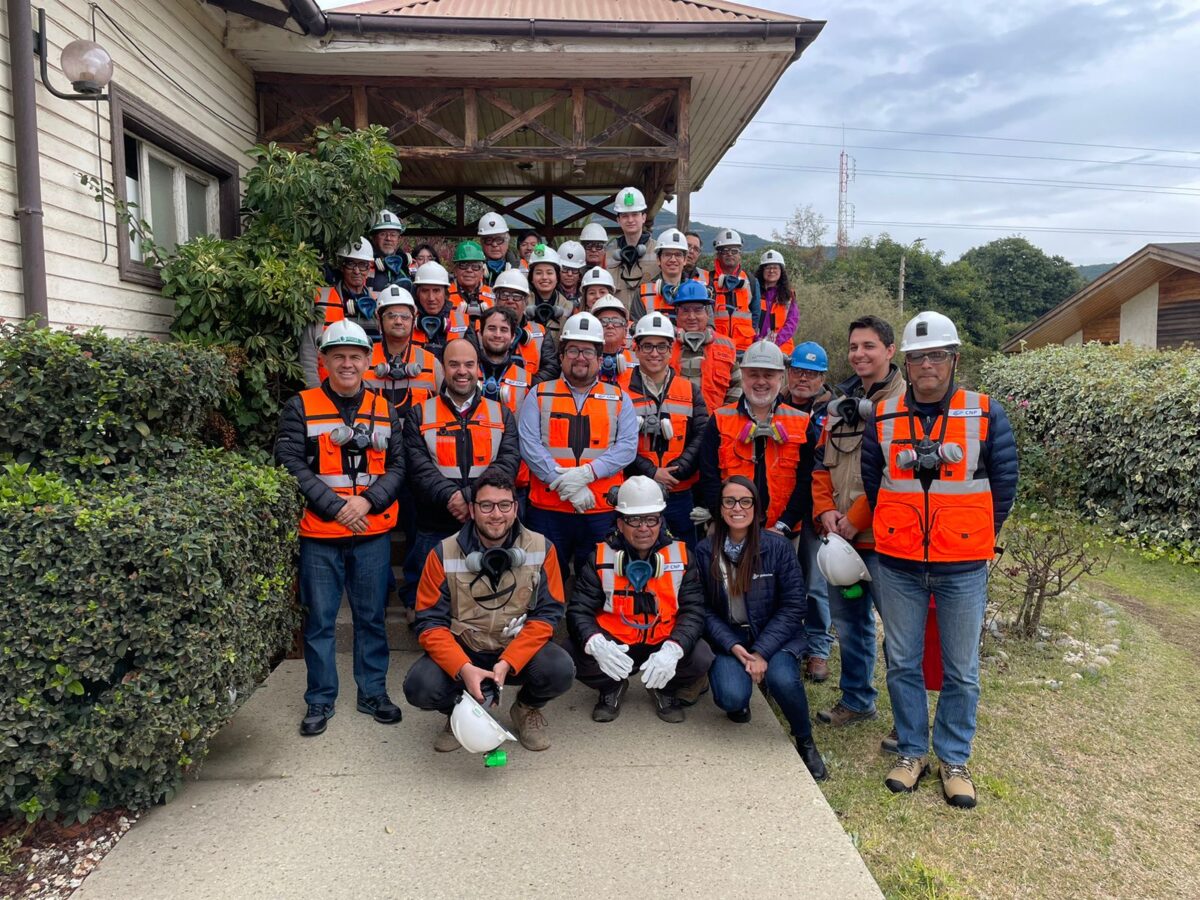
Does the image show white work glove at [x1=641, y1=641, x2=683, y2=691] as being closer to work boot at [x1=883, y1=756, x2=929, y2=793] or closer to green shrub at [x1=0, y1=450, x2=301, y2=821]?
work boot at [x1=883, y1=756, x2=929, y2=793]

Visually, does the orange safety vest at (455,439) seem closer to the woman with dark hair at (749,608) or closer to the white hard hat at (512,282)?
the woman with dark hair at (749,608)

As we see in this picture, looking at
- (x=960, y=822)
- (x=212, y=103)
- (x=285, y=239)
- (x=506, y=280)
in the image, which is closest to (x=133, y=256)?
(x=285, y=239)

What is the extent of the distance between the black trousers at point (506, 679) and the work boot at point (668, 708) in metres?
0.64

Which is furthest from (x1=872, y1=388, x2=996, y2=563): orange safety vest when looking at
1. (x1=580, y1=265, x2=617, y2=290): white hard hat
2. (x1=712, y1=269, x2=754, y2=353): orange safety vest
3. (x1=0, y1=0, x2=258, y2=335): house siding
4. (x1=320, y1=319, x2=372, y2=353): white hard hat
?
(x1=0, y1=0, x2=258, y2=335): house siding

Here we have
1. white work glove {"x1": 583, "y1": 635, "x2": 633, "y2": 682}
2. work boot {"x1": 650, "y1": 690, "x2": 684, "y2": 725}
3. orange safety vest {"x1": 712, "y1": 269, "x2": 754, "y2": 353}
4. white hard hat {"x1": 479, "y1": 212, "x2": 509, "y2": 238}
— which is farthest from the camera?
white hard hat {"x1": 479, "y1": 212, "x2": 509, "y2": 238}

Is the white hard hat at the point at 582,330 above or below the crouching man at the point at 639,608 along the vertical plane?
above

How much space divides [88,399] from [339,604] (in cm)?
165

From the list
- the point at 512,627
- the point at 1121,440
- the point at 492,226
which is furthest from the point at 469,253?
the point at 1121,440

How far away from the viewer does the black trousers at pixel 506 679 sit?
3904 mm

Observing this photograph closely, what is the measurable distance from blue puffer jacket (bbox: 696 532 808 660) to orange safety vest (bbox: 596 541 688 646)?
Answer: 0.21 meters

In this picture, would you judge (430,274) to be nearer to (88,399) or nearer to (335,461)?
(335,461)

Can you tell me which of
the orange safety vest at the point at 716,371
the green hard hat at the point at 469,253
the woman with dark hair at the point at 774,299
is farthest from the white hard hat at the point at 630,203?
the orange safety vest at the point at 716,371

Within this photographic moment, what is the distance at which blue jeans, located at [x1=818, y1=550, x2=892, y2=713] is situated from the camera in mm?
4523

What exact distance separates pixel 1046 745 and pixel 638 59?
6851mm
